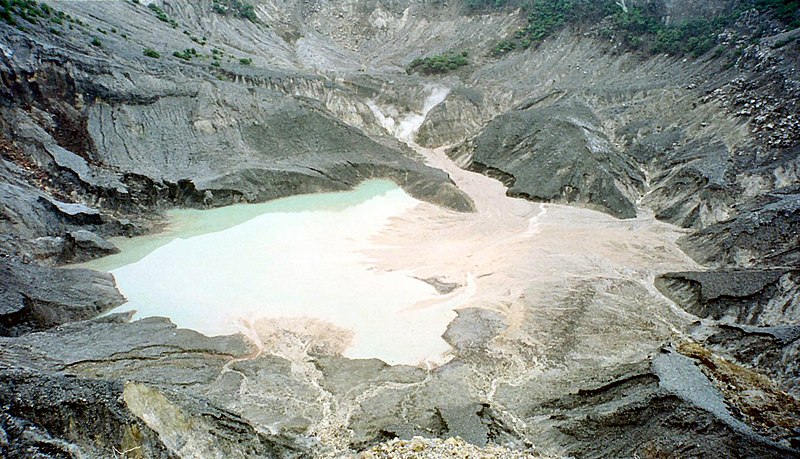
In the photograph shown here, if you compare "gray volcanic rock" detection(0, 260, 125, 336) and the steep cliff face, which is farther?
"gray volcanic rock" detection(0, 260, 125, 336)

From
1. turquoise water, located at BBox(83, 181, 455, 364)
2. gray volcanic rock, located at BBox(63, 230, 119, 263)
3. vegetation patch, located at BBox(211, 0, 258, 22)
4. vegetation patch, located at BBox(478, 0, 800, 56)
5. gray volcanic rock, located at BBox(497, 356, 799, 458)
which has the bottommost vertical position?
gray volcanic rock, located at BBox(63, 230, 119, 263)

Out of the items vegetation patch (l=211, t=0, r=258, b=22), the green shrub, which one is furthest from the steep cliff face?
the green shrub

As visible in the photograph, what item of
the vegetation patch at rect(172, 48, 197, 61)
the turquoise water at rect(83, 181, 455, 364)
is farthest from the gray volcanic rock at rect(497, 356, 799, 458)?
the vegetation patch at rect(172, 48, 197, 61)

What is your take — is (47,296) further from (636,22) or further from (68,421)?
(636,22)

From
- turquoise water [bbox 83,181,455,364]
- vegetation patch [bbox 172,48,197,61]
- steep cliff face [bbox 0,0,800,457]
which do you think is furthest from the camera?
vegetation patch [bbox 172,48,197,61]

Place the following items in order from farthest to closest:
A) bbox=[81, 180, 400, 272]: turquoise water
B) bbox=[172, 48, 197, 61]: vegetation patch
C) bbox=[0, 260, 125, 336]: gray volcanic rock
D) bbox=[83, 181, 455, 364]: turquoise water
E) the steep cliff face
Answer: bbox=[172, 48, 197, 61]: vegetation patch < bbox=[81, 180, 400, 272]: turquoise water < bbox=[83, 181, 455, 364]: turquoise water < bbox=[0, 260, 125, 336]: gray volcanic rock < the steep cliff face

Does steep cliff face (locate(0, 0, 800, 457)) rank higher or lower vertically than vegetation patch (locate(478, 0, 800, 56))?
lower

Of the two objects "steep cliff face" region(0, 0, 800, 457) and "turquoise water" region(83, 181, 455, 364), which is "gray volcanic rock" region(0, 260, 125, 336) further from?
"turquoise water" region(83, 181, 455, 364)

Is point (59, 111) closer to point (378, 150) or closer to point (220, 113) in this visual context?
point (220, 113)
